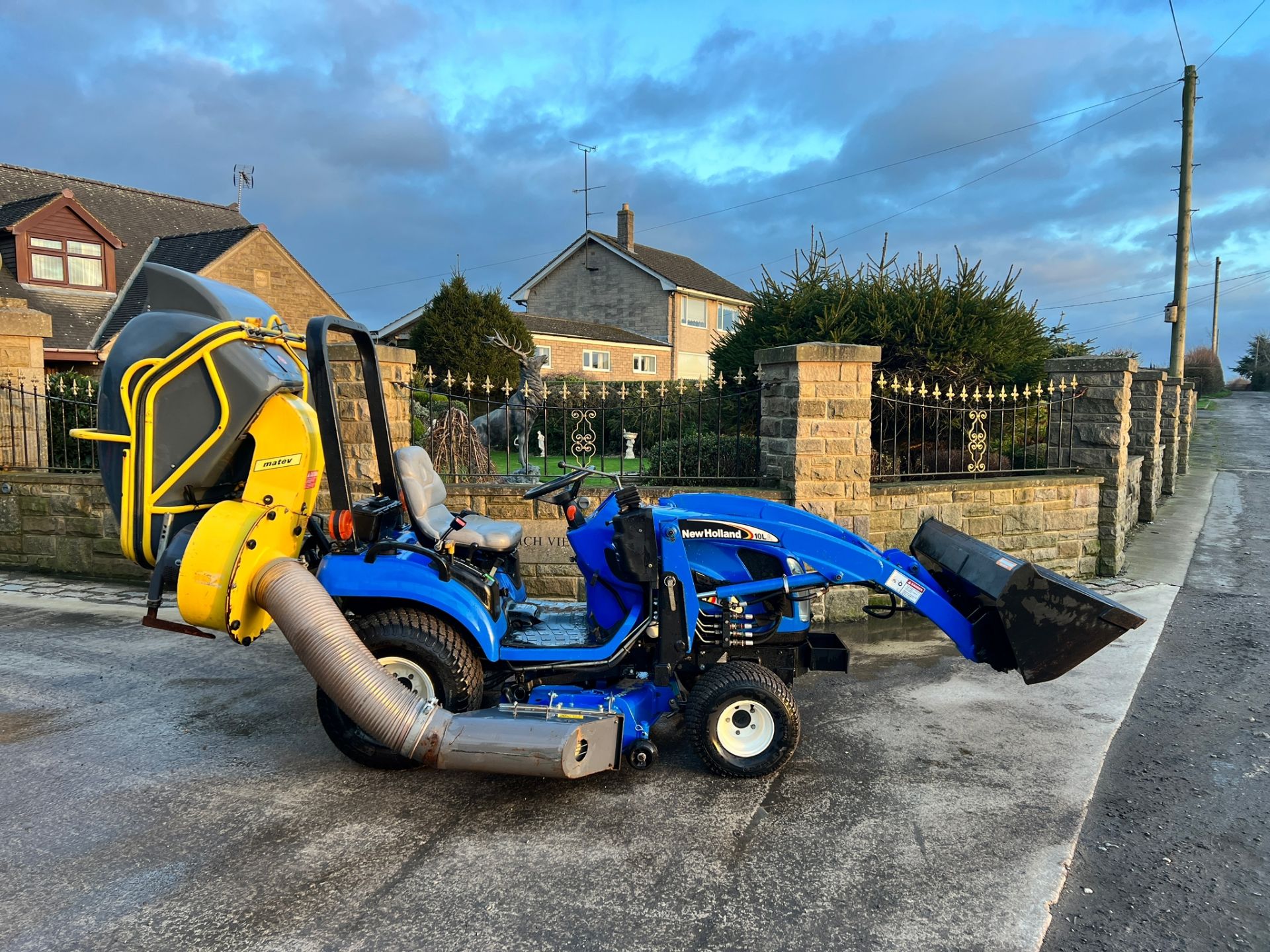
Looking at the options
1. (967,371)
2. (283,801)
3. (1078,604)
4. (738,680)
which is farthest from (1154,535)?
(283,801)

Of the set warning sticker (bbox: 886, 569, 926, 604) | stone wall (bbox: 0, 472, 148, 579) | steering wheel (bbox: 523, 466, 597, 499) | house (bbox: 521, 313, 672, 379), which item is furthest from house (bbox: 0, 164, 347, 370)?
warning sticker (bbox: 886, 569, 926, 604)

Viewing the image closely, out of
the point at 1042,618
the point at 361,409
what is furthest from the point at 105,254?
the point at 1042,618

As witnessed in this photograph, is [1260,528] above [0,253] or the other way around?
the other way around

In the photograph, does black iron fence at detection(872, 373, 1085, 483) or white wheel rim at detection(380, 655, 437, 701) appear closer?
white wheel rim at detection(380, 655, 437, 701)

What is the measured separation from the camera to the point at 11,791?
12.2 feet

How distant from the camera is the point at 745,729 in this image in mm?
3861

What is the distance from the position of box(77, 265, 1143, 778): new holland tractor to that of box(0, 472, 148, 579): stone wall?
191 inches

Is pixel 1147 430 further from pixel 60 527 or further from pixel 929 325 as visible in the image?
pixel 60 527

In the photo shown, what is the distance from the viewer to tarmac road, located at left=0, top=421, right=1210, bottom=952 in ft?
9.14

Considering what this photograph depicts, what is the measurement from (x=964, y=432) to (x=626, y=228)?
1157 inches

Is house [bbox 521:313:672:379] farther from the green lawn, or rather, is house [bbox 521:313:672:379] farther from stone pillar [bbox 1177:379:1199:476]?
stone pillar [bbox 1177:379:1199:476]

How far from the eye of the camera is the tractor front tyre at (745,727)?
377cm

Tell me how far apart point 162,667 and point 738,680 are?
3907 millimetres

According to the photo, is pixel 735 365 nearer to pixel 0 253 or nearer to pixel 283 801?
pixel 283 801
